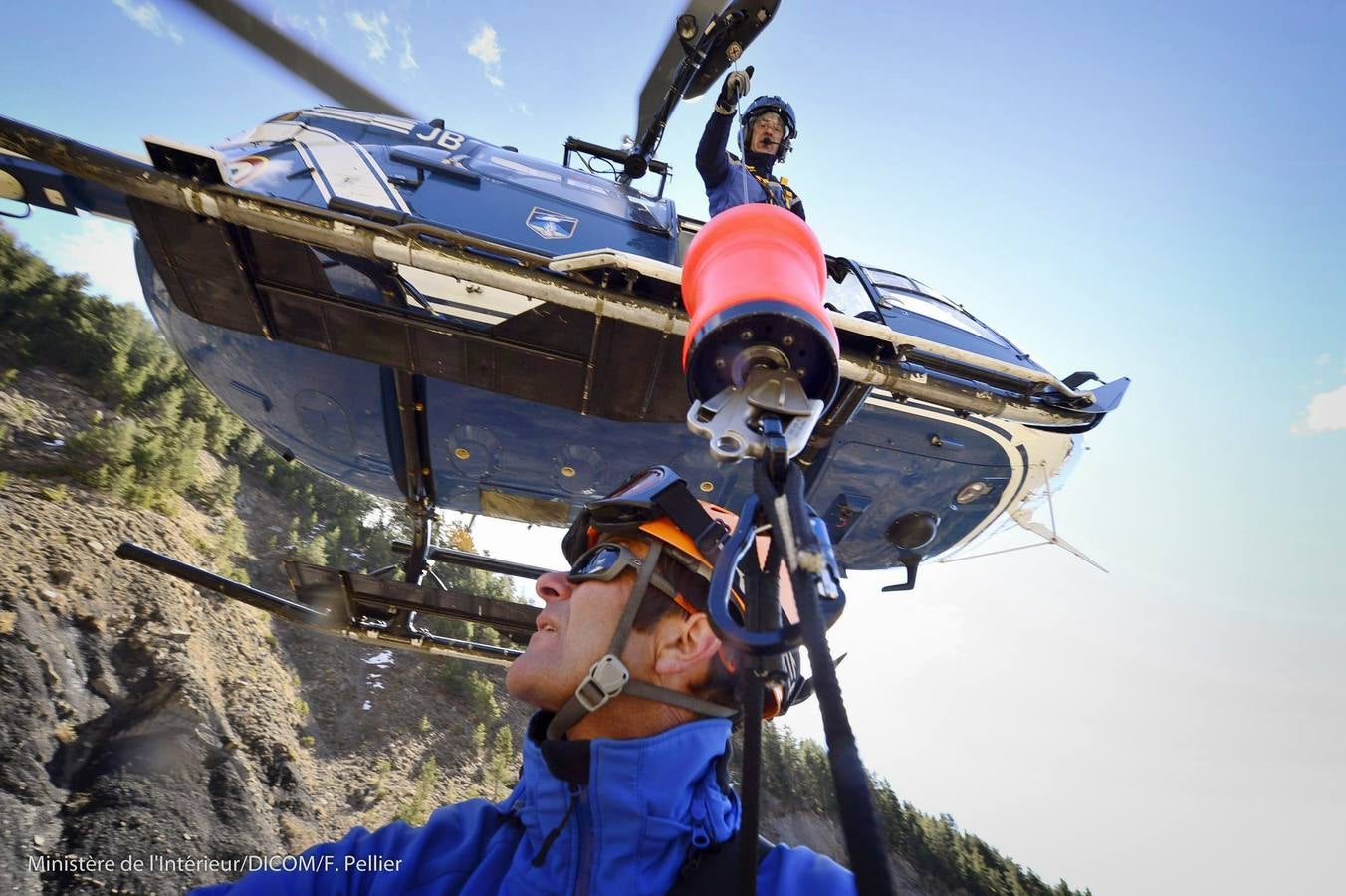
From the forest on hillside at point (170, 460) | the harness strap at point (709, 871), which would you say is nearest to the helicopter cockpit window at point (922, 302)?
the harness strap at point (709, 871)

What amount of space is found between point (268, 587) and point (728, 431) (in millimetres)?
25420

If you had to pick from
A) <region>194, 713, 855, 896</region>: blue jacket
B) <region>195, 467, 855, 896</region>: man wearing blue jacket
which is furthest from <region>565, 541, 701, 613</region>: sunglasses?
<region>194, 713, 855, 896</region>: blue jacket

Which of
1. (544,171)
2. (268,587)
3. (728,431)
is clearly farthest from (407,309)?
(268,587)

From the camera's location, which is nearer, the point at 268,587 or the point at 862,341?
the point at 862,341

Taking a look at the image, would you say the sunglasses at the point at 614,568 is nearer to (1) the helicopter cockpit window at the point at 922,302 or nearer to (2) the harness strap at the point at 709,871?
(2) the harness strap at the point at 709,871

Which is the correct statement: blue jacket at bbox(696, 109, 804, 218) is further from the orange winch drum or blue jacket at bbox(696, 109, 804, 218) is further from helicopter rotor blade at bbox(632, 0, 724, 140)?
helicopter rotor blade at bbox(632, 0, 724, 140)

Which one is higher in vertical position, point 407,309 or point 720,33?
point 720,33

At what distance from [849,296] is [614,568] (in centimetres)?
287

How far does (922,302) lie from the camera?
→ 4590mm

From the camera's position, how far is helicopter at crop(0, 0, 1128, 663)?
3236 millimetres

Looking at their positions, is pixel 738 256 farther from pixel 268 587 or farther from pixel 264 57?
pixel 268 587

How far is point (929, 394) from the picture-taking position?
11.7 ft

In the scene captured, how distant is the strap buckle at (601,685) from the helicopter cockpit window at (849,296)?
2.79 metres

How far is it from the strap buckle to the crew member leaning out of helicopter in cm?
225
